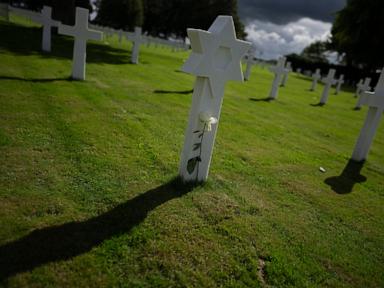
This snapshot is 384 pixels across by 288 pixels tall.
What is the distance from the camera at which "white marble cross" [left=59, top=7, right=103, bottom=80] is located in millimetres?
8109

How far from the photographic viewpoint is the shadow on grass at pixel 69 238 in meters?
2.49

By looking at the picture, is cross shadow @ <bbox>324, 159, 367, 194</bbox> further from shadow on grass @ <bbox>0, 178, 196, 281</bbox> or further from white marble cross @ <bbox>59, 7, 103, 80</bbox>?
white marble cross @ <bbox>59, 7, 103, 80</bbox>

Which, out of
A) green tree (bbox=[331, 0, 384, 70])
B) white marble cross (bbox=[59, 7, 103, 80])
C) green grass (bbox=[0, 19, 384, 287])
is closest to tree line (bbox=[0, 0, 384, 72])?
green tree (bbox=[331, 0, 384, 70])

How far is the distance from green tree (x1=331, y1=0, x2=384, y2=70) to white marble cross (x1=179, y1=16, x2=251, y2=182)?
37.9m

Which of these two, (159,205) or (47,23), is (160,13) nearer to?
(47,23)

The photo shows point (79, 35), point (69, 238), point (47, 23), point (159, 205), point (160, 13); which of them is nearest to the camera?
point (69, 238)

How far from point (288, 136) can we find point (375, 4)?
3494 centimetres

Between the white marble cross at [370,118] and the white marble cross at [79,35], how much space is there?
7024mm

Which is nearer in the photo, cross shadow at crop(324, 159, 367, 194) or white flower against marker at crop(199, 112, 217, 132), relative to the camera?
white flower against marker at crop(199, 112, 217, 132)

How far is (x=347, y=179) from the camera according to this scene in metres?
5.71

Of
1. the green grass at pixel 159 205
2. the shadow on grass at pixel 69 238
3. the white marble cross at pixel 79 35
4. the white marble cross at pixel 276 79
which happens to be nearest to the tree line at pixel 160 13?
the white marble cross at pixel 276 79

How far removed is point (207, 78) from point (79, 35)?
6.07 metres

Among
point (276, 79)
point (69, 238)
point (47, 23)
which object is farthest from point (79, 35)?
point (276, 79)

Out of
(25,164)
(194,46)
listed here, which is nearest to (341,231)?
(194,46)
